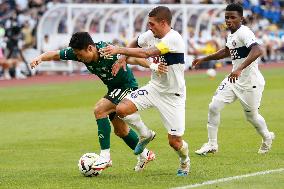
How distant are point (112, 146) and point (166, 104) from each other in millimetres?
4221

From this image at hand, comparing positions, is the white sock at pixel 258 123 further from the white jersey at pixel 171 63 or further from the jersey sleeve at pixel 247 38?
the white jersey at pixel 171 63

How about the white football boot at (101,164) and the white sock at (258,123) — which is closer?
the white football boot at (101,164)

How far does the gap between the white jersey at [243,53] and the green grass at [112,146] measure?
1151 mm

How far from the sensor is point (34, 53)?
4091 centimetres

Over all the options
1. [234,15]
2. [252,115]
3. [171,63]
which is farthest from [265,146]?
[171,63]

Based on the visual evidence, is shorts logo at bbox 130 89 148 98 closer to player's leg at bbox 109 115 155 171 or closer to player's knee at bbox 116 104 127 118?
player's knee at bbox 116 104 127 118

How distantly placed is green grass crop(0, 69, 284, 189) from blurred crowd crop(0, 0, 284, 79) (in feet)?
33.3

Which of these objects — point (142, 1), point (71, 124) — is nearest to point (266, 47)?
point (142, 1)

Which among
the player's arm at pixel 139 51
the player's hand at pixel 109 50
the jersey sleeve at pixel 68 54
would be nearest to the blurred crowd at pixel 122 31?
the jersey sleeve at pixel 68 54

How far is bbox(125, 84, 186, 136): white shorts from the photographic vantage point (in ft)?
40.2

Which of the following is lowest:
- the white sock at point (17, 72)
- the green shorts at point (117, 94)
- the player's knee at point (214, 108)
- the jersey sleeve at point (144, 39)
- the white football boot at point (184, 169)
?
the white sock at point (17, 72)

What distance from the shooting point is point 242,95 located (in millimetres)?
14844

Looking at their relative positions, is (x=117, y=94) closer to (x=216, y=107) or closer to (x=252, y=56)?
(x=252, y=56)

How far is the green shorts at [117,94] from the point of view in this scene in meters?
12.7
